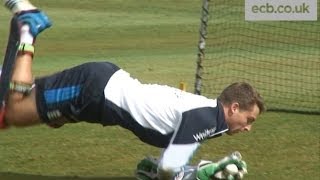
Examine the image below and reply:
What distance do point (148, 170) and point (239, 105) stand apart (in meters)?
0.73

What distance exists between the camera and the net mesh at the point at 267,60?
11328 mm

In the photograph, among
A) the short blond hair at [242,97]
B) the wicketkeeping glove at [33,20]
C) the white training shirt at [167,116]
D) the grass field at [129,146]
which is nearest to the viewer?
the white training shirt at [167,116]

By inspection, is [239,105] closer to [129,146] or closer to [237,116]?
[237,116]

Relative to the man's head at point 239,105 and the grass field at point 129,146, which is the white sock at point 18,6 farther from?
the grass field at point 129,146

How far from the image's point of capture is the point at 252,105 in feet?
16.7

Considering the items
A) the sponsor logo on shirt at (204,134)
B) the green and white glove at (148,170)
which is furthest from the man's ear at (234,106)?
the green and white glove at (148,170)

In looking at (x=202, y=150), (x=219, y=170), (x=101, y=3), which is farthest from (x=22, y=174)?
(x=101, y=3)

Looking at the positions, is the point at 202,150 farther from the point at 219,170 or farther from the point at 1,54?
the point at 1,54

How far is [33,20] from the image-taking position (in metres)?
5.63

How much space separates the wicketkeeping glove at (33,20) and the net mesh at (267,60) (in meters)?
5.05

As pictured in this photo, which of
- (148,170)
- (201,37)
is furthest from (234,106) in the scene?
(201,37)

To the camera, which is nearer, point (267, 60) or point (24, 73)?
point (24, 73)

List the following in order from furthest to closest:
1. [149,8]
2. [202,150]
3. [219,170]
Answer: [149,8], [202,150], [219,170]

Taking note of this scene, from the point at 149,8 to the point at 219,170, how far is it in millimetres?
20124
